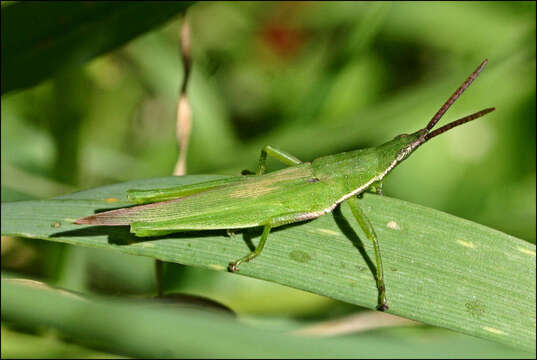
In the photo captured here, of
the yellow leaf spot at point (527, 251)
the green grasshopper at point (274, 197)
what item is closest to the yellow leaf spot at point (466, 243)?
the yellow leaf spot at point (527, 251)

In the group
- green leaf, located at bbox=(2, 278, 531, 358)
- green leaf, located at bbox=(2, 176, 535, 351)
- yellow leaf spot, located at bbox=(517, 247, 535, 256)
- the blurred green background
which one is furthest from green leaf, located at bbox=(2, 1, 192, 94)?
yellow leaf spot, located at bbox=(517, 247, 535, 256)

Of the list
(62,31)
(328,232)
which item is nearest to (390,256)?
(328,232)

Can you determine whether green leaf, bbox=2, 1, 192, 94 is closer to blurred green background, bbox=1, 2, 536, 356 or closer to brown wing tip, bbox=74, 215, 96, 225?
blurred green background, bbox=1, 2, 536, 356

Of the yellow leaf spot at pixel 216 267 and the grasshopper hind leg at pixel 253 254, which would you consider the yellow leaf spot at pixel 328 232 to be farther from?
the yellow leaf spot at pixel 216 267

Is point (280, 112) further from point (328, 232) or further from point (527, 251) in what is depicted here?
point (527, 251)

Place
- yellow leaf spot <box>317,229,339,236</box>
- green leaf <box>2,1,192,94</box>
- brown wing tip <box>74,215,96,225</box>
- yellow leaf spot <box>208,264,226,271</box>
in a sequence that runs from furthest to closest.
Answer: green leaf <box>2,1,192,94</box>
yellow leaf spot <box>317,229,339,236</box>
yellow leaf spot <box>208,264,226,271</box>
brown wing tip <box>74,215,96,225</box>

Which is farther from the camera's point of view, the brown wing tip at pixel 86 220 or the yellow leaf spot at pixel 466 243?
the yellow leaf spot at pixel 466 243
